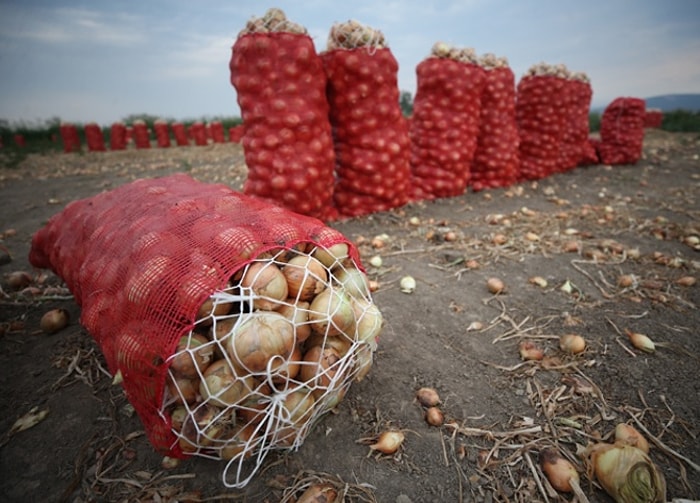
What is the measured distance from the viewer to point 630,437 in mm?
1262

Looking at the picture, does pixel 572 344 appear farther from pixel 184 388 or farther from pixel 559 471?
pixel 184 388

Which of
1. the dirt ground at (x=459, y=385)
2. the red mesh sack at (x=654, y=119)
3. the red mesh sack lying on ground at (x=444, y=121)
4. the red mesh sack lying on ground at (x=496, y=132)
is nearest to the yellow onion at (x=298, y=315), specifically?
the dirt ground at (x=459, y=385)

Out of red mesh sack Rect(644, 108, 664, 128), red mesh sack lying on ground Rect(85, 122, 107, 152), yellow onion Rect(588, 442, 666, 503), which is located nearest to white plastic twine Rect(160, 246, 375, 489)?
yellow onion Rect(588, 442, 666, 503)

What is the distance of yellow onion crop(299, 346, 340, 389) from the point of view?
3.92 feet

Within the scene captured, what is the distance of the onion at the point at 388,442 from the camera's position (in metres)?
1.28

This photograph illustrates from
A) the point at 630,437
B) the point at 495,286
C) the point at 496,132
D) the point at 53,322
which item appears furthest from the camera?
the point at 496,132

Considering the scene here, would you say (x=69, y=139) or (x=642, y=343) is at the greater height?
(x=69, y=139)

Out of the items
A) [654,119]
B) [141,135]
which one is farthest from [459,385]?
[654,119]

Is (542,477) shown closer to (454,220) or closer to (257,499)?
(257,499)

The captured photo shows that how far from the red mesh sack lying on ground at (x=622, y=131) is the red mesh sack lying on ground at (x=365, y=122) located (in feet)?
15.2

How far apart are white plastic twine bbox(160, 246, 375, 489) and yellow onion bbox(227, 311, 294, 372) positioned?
11 mm

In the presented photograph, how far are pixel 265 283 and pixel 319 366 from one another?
332mm

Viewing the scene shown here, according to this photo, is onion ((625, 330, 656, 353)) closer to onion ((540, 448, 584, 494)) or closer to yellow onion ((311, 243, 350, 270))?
onion ((540, 448, 584, 494))

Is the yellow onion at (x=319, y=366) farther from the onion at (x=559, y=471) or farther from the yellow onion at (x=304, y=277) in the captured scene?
the onion at (x=559, y=471)
